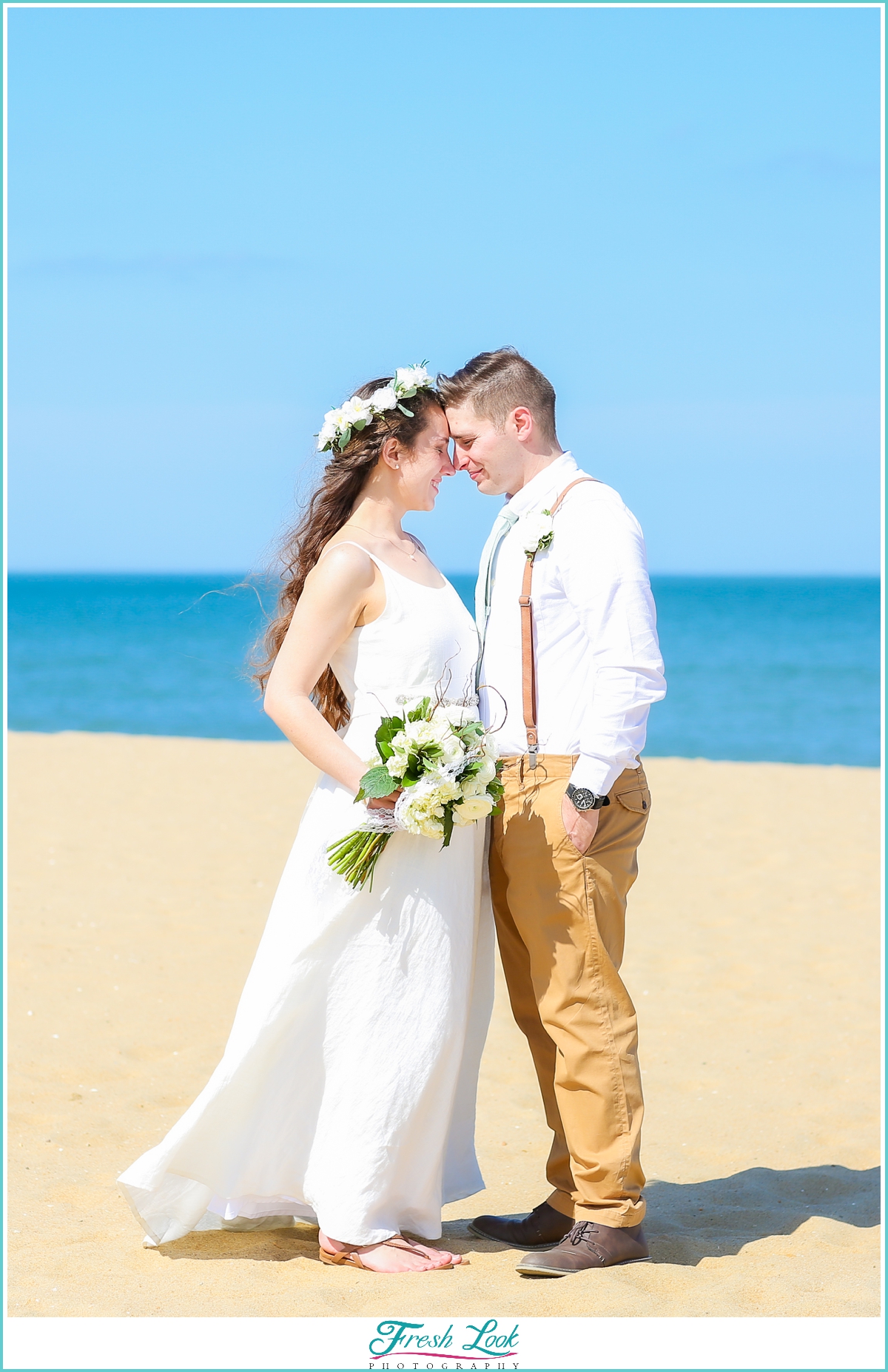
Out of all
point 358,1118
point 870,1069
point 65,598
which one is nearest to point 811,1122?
point 870,1069

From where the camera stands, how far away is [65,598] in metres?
86.8

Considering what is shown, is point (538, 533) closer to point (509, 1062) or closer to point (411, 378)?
point (411, 378)

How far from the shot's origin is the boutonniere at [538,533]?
12.8ft

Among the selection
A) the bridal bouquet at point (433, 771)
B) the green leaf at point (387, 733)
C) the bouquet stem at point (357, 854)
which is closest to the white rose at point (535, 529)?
the bridal bouquet at point (433, 771)

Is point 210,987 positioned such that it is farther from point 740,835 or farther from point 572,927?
point 740,835

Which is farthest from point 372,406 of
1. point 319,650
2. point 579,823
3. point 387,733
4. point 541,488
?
point 579,823

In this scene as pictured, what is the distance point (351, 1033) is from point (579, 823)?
933 mm

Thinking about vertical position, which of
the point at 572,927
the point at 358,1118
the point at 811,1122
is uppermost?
the point at 572,927

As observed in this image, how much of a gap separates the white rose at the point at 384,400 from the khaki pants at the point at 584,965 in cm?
117

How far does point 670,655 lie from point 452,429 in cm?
4483

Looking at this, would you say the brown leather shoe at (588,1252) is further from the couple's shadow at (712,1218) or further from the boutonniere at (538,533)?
the boutonniere at (538,533)

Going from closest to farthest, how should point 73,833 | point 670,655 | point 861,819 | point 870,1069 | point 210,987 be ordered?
point 870,1069 < point 210,987 < point 73,833 < point 861,819 < point 670,655

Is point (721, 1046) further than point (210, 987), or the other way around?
point (210, 987)

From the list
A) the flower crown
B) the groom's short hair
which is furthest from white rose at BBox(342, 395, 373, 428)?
the groom's short hair
